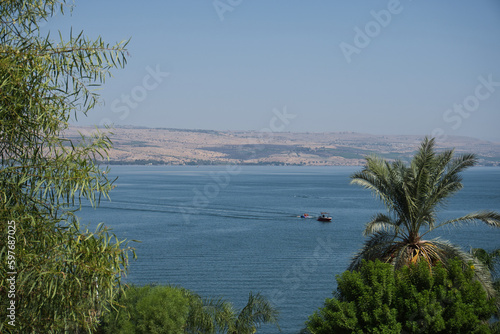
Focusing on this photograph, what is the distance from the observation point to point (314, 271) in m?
49.6

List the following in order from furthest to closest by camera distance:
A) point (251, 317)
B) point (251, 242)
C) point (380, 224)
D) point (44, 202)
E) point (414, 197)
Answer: point (251, 242) < point (251, 317) < point (380, 224) < point (414, 197) < point (44, 202)

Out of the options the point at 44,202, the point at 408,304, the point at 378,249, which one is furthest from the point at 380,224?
the point at 44,202

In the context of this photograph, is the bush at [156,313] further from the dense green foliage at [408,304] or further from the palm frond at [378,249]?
the dense green foliage at [408,304]

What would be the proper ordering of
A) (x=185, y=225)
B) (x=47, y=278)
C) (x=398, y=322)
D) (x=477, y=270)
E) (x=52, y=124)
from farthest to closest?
(x=185, y=225) → (x=477, y=270) → (x=398, y=322) → (x=52, y=124) → (x=47, y=278)

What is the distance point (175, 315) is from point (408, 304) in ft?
35.7

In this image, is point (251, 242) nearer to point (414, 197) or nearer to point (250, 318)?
point (250, 318)

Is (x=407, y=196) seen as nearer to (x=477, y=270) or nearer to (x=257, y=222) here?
(x=477, y=270)

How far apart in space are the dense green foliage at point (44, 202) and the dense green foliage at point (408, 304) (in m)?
7.94

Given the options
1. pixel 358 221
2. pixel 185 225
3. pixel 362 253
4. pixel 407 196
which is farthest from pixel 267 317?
pixel 358 221

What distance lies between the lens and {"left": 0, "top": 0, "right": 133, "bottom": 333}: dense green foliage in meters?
6.81

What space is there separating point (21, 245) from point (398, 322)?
989cm

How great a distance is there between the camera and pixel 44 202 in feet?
24.5

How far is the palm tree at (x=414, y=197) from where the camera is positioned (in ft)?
56.2

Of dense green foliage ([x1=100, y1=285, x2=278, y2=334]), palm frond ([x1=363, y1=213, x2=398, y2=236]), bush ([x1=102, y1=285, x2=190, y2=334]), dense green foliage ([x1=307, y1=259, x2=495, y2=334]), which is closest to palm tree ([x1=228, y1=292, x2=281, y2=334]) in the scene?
dense green foliage ([x1=100, y1=285, x2=278, y2=334])
